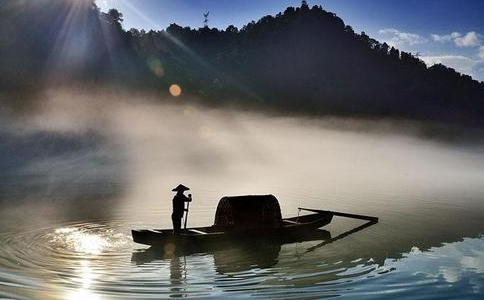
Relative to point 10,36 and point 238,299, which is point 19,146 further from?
point 238,299

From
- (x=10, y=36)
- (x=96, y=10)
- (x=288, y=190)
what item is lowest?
(x=288, y=190)

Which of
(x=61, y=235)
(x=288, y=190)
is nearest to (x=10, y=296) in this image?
(x=61, y=235)

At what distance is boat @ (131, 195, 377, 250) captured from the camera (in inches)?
961

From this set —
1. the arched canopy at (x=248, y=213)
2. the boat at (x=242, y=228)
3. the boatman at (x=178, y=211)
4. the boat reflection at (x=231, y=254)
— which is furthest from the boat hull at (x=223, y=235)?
the arched canopy at (x=248, y=213)

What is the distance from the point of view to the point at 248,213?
92.8 ft

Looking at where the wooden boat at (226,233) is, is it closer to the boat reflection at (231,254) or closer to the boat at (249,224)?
the boat at (249,224)

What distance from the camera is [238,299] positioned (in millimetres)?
16859

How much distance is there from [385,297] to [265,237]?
10649 mm

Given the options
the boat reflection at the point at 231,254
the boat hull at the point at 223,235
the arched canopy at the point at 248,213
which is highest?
the arched canopy at the point at 248,213

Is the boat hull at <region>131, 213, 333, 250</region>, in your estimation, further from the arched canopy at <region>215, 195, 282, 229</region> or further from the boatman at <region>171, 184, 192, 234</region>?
the arched canopy at <region>215, 195, 282, 229</region>

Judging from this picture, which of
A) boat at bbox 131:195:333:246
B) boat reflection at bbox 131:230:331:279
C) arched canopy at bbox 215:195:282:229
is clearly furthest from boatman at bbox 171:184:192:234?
arched canopy at bbox 215:195:282:229

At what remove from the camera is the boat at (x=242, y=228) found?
2442 cm

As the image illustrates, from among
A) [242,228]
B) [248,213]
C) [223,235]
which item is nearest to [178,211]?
[223,235]

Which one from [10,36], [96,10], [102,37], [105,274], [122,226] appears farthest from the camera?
[102,37]
